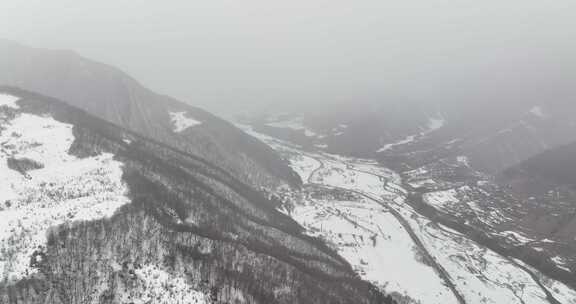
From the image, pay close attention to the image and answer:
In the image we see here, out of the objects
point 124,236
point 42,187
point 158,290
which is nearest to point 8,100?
point 42,187

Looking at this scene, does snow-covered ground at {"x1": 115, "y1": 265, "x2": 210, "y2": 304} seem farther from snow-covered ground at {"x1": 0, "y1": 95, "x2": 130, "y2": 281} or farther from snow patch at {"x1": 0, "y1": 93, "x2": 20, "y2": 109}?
snow patch at {"x1": 0, "y1": 93, "x2": 20, "y2": 109}

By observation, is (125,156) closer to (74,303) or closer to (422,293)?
(74,303)

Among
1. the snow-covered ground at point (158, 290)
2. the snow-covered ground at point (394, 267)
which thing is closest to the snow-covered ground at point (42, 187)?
the snow-covered ground at point (158, 290)

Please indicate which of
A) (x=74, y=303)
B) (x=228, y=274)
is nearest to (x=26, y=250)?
(x=74, y=303)

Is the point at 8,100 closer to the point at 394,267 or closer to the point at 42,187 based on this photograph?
the point at 42,187

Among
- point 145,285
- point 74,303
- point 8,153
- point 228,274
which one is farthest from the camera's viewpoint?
point 8,153

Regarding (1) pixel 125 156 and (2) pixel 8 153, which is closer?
(2) pixel 8 153
